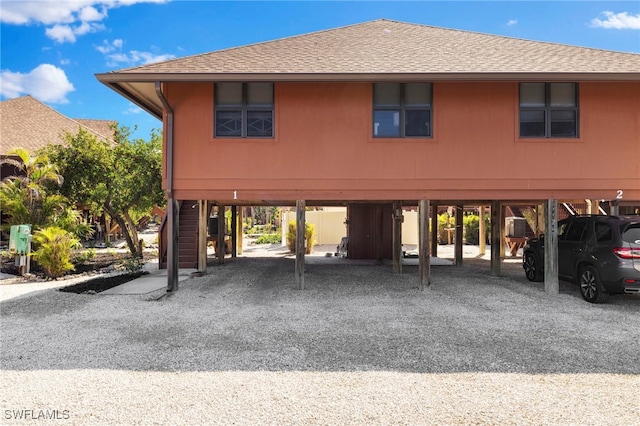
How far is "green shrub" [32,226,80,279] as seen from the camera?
11836 millimetres

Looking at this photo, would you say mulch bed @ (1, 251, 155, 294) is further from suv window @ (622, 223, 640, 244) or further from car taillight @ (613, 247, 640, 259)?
suv window @ (622, 223, 640, 244)

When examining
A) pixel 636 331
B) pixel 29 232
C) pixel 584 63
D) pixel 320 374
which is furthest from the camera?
pixel 29 232

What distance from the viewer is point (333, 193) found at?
9875mm

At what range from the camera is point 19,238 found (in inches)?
473

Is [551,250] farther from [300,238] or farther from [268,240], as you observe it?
[268,240]

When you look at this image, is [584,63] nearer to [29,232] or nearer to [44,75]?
[29,232]

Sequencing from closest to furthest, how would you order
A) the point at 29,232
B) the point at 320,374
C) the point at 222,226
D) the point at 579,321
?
the point at 320,374
the point at 579,321
the point at 29,232
the point at 222,226

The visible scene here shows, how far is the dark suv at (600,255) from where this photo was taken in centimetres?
784

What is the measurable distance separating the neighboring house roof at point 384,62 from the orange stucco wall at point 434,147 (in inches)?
24.0

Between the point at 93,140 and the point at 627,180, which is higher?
the point at 93,140

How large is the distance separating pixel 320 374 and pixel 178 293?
6.05 meters

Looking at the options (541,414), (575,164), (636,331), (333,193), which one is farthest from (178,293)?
(575,164)

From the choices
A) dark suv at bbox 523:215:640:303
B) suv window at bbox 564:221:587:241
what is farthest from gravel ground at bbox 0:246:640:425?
suv window at bbox 564:221:587:241

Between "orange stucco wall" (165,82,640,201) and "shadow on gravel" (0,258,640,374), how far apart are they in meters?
2.55
